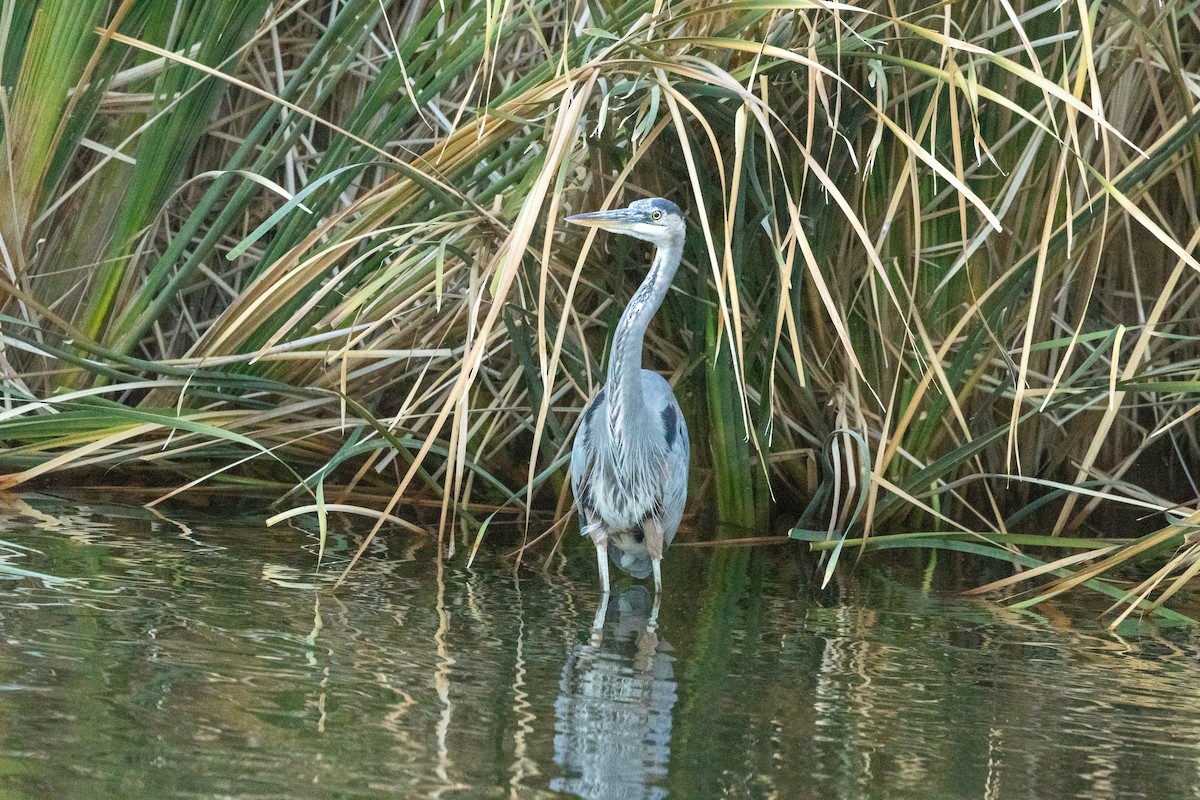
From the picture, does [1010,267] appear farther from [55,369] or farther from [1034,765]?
[55,369]

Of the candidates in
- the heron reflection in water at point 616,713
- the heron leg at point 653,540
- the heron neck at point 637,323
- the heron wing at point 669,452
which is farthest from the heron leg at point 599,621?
the heron neck at point 637,323

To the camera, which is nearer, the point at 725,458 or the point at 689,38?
the point at 689,38

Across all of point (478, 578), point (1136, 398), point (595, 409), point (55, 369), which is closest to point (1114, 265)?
point (1136, 398)

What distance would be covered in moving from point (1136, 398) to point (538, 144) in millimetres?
2073

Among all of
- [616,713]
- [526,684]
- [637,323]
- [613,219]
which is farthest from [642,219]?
[616,713]

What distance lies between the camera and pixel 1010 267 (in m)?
4.06

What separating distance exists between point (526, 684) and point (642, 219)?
148cm

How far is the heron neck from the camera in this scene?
3855 millimetres

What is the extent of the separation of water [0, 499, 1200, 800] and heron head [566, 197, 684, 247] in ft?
3.07

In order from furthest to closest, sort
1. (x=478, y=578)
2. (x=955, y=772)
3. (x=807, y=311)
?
(x=807, y=311), (x=478, y=578), (x=955, y=772)

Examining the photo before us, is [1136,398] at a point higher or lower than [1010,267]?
lower

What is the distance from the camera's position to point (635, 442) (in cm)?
407

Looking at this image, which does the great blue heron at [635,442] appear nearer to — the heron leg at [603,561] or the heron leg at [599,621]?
the heron leg at [603,561]

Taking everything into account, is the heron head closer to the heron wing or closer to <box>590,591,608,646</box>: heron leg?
the heron wing
